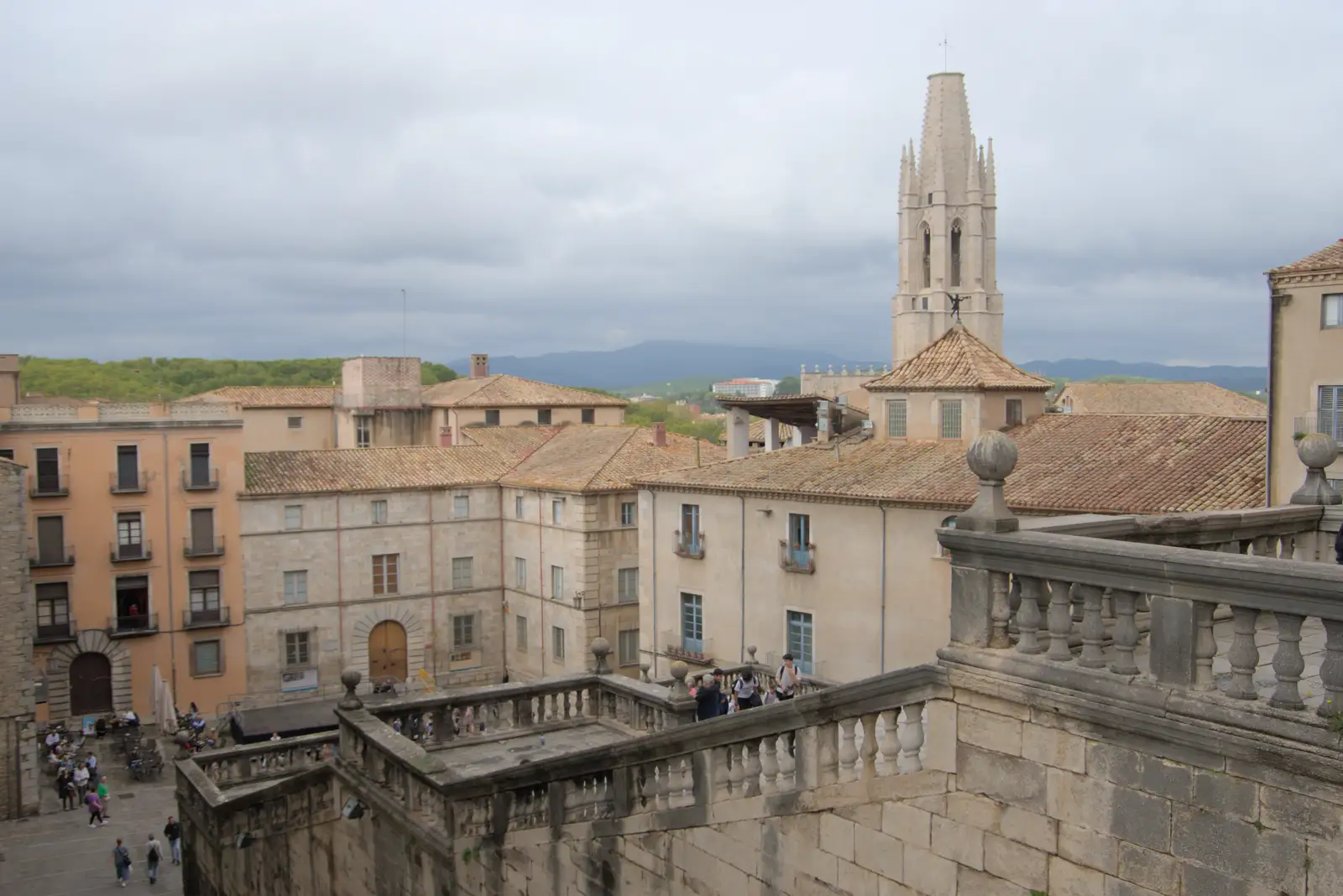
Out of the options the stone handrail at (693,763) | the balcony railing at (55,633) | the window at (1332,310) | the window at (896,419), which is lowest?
the balcony railing at (55,633)

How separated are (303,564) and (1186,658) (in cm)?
4481

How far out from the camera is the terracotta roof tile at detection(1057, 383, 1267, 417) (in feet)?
200

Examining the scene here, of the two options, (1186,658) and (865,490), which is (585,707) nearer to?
(1186,658)

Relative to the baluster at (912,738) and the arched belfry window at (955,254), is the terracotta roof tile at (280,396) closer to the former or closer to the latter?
the arched belfry window at (955,254)

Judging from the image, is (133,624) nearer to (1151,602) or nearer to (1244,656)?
(1151,602)

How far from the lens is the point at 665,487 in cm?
3734

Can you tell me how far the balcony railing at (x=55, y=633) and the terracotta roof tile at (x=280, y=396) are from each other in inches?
967

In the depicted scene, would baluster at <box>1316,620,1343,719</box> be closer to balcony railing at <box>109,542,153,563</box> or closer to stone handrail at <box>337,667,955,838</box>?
stone handrail at <box>337,667,955,838</box>

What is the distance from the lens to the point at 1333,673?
5.72 m

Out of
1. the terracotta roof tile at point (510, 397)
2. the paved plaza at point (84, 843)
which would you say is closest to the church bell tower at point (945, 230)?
the terracotta roof tile at point (510, 397)

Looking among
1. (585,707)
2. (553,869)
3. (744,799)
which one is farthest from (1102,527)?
(585,707)

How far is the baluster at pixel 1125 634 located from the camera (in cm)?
669

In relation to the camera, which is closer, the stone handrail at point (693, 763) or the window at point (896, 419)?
the stone handrail at point (693, 763)

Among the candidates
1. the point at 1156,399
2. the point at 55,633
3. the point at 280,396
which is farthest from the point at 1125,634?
the point at 280,396
